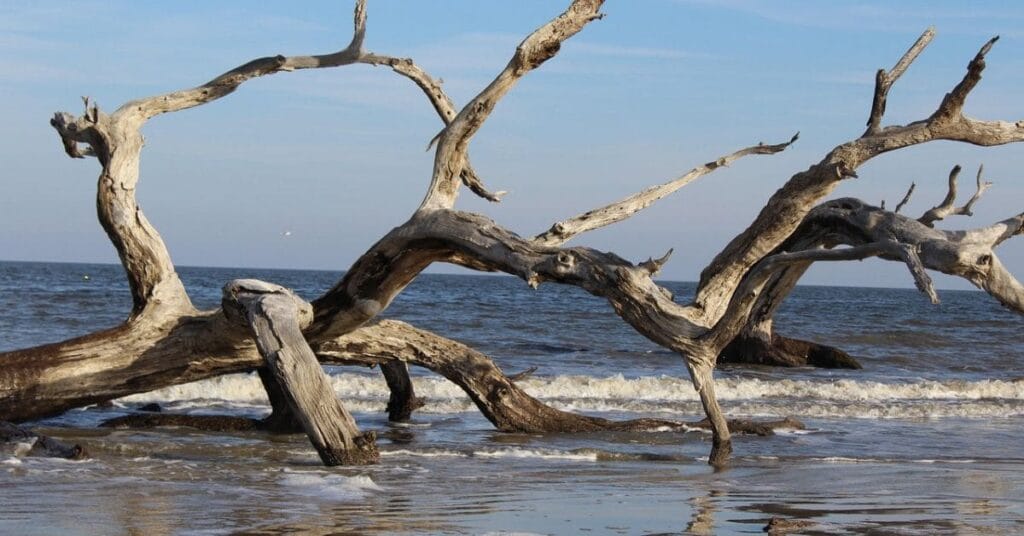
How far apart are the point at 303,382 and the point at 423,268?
1.30 m

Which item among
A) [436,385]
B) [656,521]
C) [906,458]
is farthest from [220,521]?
[436,385]

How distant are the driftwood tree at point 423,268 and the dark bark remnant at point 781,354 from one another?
27.9 feet

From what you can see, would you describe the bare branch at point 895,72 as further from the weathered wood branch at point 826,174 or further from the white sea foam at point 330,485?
the white sea foam at point 330,485

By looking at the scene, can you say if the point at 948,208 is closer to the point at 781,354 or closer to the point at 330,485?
the point at 330,485

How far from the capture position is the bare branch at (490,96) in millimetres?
8539

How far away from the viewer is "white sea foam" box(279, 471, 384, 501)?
7.43 m

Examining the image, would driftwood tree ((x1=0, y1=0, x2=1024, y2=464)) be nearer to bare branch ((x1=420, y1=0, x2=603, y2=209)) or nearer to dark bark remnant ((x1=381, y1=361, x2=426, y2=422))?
bare branch ((x1=420, y1=0, x2=603, y2=209))

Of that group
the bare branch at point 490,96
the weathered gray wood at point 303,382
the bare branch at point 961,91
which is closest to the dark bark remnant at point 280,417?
the weathered gray wood at point 303,382

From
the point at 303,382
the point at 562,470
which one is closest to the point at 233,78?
the point at 303,382

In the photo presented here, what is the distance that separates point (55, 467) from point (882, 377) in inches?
604

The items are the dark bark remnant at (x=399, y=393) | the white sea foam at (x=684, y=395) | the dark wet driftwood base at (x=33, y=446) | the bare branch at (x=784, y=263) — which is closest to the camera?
the bare branch at (x=784, y=263)

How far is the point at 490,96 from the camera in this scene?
8.78m

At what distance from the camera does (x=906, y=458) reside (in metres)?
10.2

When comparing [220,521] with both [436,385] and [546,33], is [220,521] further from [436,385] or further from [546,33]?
[436,385]
